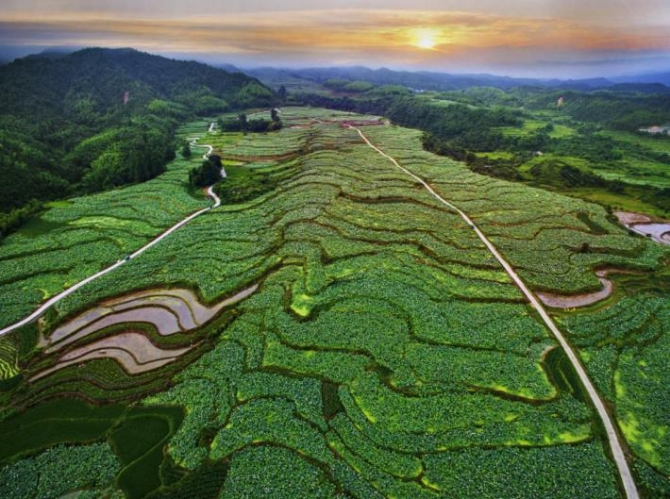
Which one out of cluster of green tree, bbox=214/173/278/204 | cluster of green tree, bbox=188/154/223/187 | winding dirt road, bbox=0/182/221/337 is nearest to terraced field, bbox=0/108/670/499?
winding dirt road, bbox=0/182/221/337

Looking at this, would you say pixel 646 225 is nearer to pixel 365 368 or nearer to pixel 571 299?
pixel 571 299

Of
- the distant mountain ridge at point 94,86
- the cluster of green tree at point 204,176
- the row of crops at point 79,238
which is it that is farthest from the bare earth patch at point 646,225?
the distant mountain ridge at point 94,86

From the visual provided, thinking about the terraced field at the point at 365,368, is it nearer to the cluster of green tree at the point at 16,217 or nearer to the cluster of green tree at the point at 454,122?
the cluster of green tree at the point at 16,217

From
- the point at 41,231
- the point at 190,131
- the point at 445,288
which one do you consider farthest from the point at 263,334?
the point at 190,131

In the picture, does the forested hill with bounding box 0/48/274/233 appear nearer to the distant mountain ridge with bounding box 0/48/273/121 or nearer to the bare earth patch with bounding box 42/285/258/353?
the distant mountain ridge with bounding box 0/48/273/121

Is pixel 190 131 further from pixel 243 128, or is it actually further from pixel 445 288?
pixel 445 288

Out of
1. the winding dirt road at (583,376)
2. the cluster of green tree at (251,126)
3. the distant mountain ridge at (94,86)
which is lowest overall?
the winding dirt road at (583,376)

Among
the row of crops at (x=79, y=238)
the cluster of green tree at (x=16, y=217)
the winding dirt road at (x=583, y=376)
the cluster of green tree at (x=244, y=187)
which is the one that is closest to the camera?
the winding dirt road at (x=583, y=376)

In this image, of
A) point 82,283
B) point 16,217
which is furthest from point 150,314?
point 16,217
